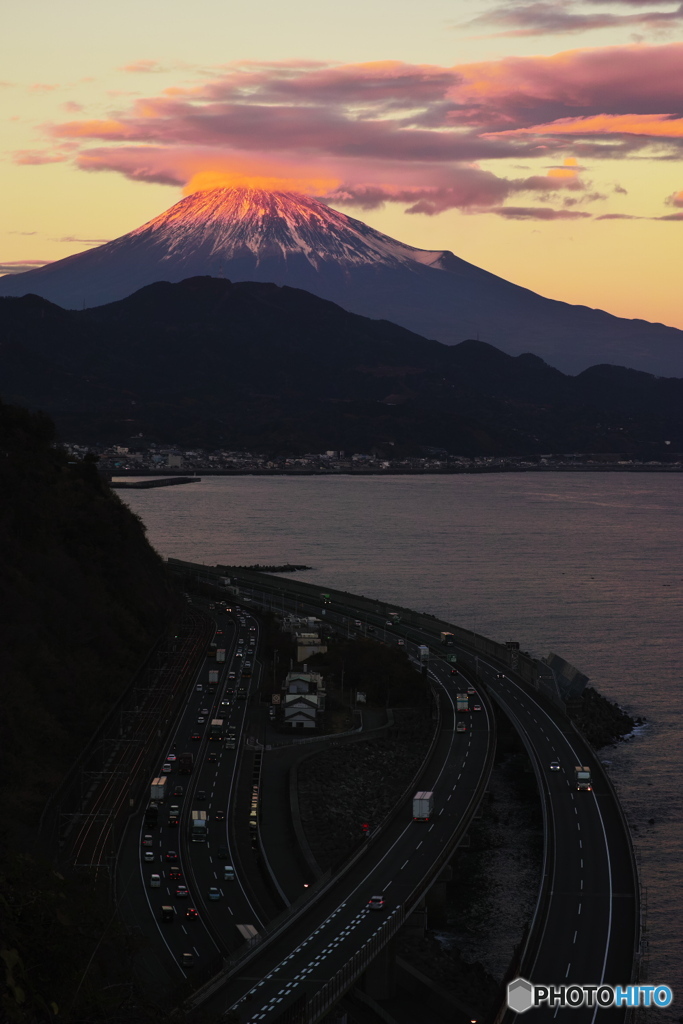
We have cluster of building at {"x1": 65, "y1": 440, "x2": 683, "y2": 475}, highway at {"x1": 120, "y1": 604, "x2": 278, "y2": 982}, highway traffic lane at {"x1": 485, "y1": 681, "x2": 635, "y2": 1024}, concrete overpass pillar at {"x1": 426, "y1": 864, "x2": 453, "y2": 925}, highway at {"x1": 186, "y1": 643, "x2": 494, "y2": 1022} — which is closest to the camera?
highway at {"x1": 186, "y1": 643, "x2": 494, "y2": 1022}

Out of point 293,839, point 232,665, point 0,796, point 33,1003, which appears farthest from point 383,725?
point 33,1003

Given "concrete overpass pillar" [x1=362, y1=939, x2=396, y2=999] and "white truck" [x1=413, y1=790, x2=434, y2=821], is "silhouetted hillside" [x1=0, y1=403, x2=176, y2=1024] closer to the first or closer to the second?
"concrete overpass pillar" [x1=362, y1=939, x2=396, y2=999]

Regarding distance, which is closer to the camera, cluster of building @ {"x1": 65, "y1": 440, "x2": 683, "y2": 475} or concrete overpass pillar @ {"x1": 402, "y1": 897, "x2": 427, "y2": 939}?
concrete overpass pillar @ {"x1": 402, "y1": 897, "x2": 427, "y2": 939}

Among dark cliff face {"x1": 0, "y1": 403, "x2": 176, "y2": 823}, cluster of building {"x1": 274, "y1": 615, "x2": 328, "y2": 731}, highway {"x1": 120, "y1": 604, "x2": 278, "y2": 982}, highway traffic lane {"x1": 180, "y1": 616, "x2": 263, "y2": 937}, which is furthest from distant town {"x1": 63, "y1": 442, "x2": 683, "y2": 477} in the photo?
highway traffic lane {"x1": 180, "y1": 616, "x2": 263, "y2": 937}

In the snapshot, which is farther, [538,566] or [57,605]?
[538,566]

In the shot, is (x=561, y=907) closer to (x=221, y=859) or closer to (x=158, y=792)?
(x=221, y=859)

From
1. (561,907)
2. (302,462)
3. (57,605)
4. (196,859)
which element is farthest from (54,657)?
(302,462)
